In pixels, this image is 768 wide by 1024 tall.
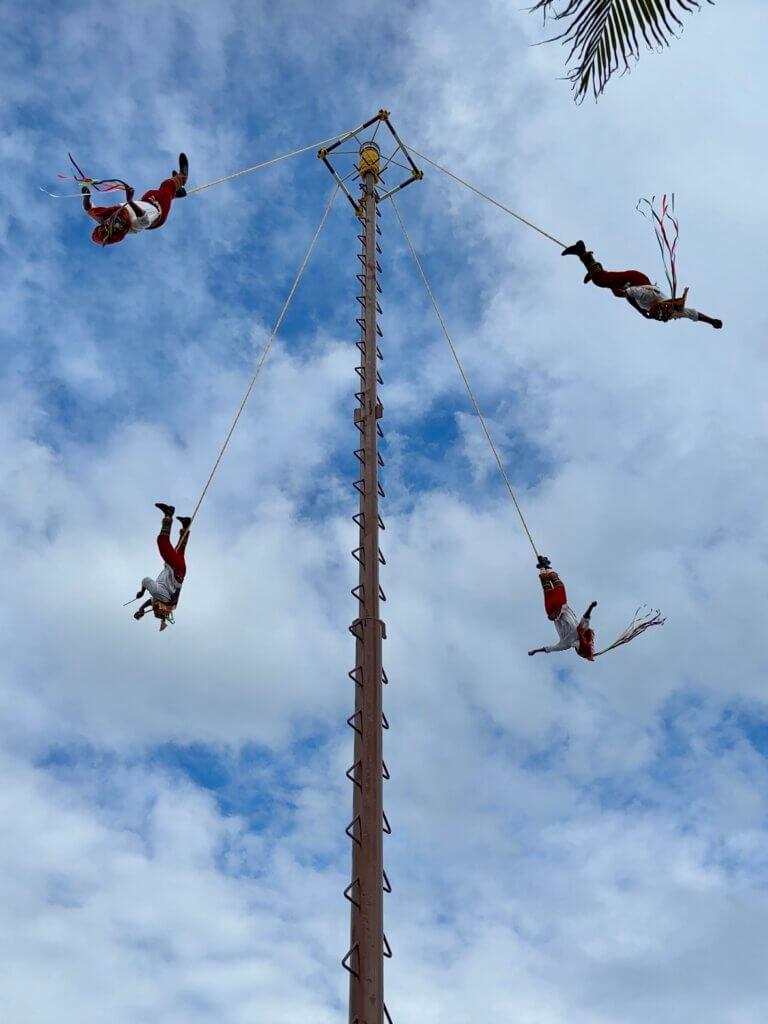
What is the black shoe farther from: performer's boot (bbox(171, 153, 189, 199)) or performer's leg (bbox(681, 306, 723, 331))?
performer's boot (bbox(171, 153, 189, 199))

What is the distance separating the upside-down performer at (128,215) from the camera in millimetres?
9164

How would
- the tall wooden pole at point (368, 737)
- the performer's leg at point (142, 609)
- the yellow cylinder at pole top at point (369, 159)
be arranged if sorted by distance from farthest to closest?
the yellow cylinder at pole top at point (369, 159) → the performer's leg at point (142, 609) → the tall wooden pole at point (368, 737)

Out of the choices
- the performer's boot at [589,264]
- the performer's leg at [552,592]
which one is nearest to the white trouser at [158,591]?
the performer's leg at [552,592]

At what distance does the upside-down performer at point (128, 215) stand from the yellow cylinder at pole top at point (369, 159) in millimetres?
3173

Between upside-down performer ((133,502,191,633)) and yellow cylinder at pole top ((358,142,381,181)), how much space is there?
578 cm

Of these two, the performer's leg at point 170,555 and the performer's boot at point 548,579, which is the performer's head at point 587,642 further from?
the performer's leg at point 170,555

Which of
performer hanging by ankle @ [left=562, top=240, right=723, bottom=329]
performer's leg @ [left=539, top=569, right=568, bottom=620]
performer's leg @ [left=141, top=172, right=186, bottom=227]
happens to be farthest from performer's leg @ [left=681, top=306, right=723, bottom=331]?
performer's leg @ [left=141, top=172, right=186, bottom=227]

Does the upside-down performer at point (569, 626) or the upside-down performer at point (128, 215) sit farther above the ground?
the upside-down performer at point (128, 215)

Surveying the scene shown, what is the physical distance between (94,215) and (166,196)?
3.39 ft

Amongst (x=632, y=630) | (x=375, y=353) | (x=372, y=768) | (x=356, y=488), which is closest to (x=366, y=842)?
(x=372, y=768)

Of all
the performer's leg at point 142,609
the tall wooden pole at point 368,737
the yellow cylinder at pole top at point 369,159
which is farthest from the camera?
the yellow cylinder at pole top at point 369,159

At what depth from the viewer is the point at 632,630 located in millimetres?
9359

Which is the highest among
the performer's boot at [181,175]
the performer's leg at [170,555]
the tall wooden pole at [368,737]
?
the performer's boot at [181,175]

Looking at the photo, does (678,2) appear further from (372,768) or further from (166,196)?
(166,196)
